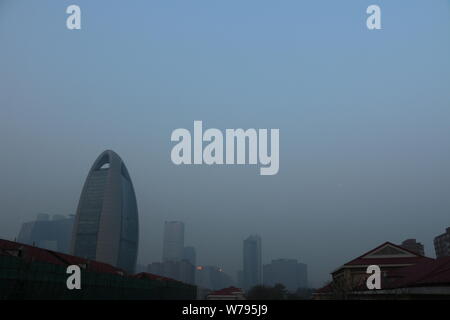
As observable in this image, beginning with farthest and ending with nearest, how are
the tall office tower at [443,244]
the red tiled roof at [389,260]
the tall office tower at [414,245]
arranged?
the tall office tower at [414,245]
the tall office tower at [443,244]
the red tiled roof at [389,260]

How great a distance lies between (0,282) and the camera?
3456cm

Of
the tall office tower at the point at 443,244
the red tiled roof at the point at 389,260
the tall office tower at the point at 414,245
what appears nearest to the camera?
the red tiled roof at the point at 389,260

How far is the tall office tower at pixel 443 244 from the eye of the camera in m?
163

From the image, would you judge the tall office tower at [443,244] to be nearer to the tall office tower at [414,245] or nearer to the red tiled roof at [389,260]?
the tall office tower at [414,245]

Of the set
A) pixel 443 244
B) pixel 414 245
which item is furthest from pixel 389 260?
pixel 443 244

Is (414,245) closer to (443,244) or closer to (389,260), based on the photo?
(443,244)

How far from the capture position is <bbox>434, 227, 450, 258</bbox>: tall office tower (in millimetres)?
162875

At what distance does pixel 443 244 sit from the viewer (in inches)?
6658

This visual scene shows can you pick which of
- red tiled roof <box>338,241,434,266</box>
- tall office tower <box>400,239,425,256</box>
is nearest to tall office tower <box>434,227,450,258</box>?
tall office tower <box>400,239,425,256</box>

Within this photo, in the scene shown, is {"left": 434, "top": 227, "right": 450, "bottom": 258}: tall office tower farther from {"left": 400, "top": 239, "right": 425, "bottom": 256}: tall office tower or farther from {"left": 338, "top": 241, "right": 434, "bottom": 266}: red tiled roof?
{"left": 338, "top": 241, "right": 434, "bottom": 266}: red tiled roof

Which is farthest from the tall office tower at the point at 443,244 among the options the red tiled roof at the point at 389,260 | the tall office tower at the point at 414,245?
the red tiled roof at the point at 389,260
